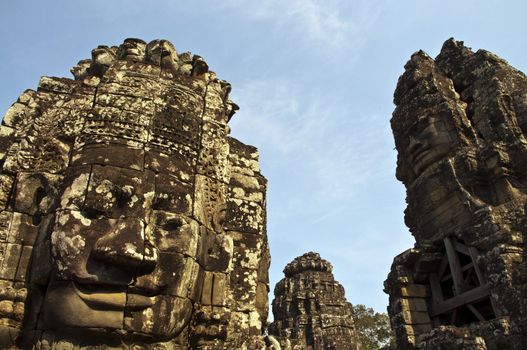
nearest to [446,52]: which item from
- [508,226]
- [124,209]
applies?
[508,226]

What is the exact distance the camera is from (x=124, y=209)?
359 centimetres

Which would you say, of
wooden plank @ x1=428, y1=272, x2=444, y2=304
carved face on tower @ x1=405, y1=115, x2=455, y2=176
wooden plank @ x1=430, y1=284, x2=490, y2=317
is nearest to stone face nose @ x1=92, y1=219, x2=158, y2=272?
wooden plank @ x1=430, y1=284, x2=490, y2=317

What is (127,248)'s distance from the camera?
10.8 feet

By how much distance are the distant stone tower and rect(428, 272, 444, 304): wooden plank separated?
9071mm

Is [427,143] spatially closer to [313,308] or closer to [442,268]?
[442,268]

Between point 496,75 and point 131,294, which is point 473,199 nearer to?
point 496,75

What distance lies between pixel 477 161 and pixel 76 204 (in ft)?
32.3

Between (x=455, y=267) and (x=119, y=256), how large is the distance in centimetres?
890

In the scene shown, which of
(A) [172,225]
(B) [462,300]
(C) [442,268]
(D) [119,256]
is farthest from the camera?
(C) [442,268]

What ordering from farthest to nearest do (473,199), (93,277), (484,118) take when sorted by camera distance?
(484,118) < (473,199) < (93,277)

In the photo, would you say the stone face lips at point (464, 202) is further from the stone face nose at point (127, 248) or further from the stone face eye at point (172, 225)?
the stone face nose at point (127, 248)

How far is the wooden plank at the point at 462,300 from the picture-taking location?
352 inches

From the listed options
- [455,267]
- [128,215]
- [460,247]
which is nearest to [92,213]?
[128,215]

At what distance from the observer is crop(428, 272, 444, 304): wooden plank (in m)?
10.4
